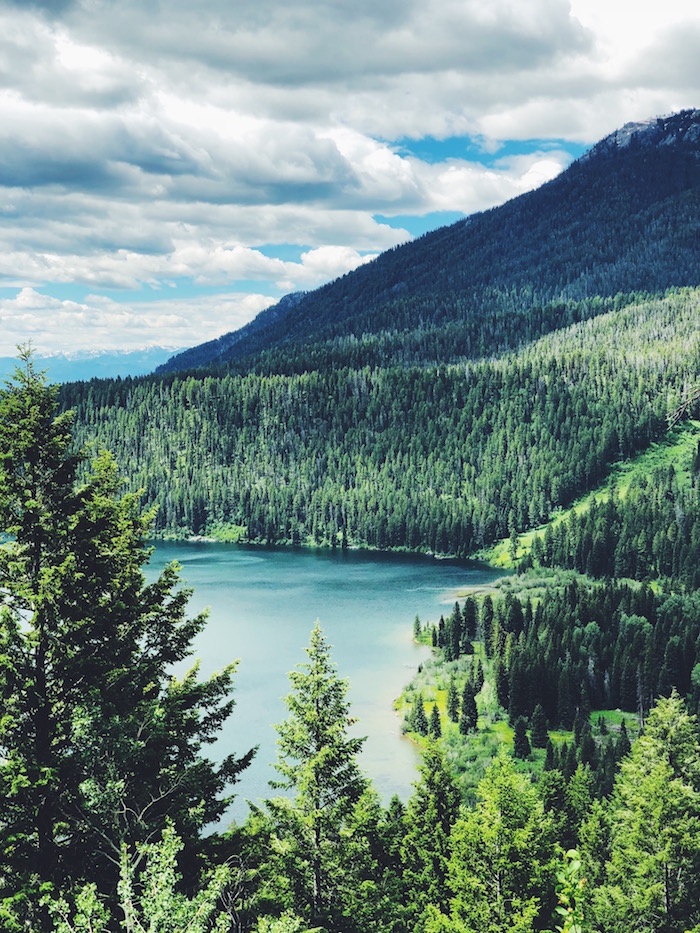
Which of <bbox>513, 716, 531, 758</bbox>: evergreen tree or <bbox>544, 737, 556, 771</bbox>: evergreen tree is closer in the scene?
<bbox>544, 737, 556, 771</bbox>: evergreen tree

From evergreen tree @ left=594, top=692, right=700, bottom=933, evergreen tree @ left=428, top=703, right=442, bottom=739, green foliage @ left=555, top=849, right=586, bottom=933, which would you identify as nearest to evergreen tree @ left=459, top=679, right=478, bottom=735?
evergreen tree @ left=428, top=703, right=442, bottom=739

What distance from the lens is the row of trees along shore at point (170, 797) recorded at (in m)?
17.8

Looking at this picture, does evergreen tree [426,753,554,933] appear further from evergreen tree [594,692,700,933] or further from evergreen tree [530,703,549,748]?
evergreen tree [530,703,549,748]

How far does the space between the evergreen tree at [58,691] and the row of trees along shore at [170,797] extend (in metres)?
0.05

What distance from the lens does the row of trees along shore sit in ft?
58.5

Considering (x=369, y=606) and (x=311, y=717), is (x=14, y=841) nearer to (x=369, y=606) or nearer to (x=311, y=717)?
(x=311, y=717)

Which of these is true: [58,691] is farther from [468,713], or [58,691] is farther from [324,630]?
[324,630]

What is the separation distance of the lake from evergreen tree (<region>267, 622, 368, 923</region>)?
18807 mm

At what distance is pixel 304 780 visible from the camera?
82.4 ft

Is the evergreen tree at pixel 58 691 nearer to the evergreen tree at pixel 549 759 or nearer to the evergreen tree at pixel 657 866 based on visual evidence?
the evergreen tree at pixel 657 866

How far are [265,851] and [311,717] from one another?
4281 millimetres

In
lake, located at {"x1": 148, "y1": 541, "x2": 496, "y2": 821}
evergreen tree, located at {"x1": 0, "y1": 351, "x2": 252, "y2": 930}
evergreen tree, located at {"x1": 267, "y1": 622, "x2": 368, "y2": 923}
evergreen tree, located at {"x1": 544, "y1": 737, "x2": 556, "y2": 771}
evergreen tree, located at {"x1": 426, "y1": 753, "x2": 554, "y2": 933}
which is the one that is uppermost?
evergreen tree, located at {"x1": 0, "y1": 351, "x2": 252, "y2": 930}

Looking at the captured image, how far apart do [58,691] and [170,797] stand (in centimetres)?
485

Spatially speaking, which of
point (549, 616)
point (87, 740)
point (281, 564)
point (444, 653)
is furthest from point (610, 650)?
point (281, 564)
